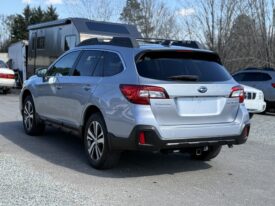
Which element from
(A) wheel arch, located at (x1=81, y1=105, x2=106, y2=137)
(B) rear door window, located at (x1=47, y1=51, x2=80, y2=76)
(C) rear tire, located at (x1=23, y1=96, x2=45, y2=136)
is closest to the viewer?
(A) wheel arch, located at (x1=81, y1=105, x2=106, y2=137)

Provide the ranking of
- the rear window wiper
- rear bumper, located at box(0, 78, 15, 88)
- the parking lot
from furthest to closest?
rear bumper, located at box(0, 78, 15, 88) → the rear window wiper → the parking lot

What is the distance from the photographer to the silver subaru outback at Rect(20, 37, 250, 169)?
5.80 metres

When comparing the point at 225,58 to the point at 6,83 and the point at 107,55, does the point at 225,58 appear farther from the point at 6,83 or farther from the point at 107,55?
the point at 107,55

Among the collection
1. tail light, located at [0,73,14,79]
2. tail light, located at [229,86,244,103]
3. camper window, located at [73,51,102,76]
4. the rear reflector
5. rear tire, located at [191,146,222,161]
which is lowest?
rear tire, located at [191,146,222,161]

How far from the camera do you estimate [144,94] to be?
576cm

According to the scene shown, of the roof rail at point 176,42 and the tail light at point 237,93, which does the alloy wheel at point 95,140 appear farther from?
the tail light at point 237,93

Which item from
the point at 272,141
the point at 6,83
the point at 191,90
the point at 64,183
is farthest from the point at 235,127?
the point at 6,83

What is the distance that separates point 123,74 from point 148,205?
187 cm

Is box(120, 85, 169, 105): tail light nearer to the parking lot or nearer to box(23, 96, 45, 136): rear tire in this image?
the parking lot

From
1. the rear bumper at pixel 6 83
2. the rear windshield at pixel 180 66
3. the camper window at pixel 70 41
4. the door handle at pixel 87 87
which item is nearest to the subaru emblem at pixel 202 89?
the rear windshield at pixel 180 66

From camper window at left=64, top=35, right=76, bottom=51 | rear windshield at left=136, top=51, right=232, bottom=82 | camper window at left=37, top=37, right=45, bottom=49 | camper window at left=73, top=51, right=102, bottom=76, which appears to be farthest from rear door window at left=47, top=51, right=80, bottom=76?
camper window at left=37, top=37, right=45, bottom=49

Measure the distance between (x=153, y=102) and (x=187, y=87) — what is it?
512 mm

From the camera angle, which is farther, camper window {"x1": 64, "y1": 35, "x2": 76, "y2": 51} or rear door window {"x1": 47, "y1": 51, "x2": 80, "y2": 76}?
camper window {"x1": 64, "y1": 35, "x2": 76, "y2": 51}

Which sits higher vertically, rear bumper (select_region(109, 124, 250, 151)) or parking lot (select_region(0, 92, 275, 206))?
rear bumper (select_region(109, 124, 250, 151))
